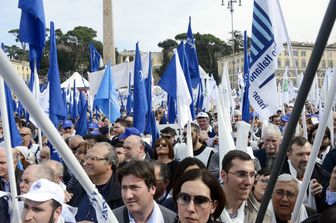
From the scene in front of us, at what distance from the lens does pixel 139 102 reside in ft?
23.9

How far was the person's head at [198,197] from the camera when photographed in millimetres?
2137

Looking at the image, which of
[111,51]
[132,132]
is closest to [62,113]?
[132,132]

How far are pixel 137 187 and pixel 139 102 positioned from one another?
4.69m

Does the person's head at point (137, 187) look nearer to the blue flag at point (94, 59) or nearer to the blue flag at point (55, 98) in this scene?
the blue flag at point (55, 98)

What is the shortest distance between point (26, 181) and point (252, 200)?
1.45m

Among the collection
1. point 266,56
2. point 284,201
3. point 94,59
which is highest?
point 94,59

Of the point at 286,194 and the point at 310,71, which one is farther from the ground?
the point at 310,71

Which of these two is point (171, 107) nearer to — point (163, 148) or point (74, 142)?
point (74, 142)

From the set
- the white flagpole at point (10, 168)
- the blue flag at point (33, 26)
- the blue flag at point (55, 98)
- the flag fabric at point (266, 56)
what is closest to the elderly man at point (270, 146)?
the flag fabric at point (266, 56)

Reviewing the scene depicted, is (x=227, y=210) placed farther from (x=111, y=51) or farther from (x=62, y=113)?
(x=111, y=51)

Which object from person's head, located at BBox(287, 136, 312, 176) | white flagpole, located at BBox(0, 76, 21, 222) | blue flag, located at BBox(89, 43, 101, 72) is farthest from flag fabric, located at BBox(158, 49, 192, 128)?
blue flag, located at BBox(89, 43, 101, 72)

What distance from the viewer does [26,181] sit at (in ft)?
9.85

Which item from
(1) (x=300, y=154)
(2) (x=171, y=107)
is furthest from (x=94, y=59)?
(1) (x=300, y=154)

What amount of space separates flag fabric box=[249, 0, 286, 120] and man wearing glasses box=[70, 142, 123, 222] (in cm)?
224
